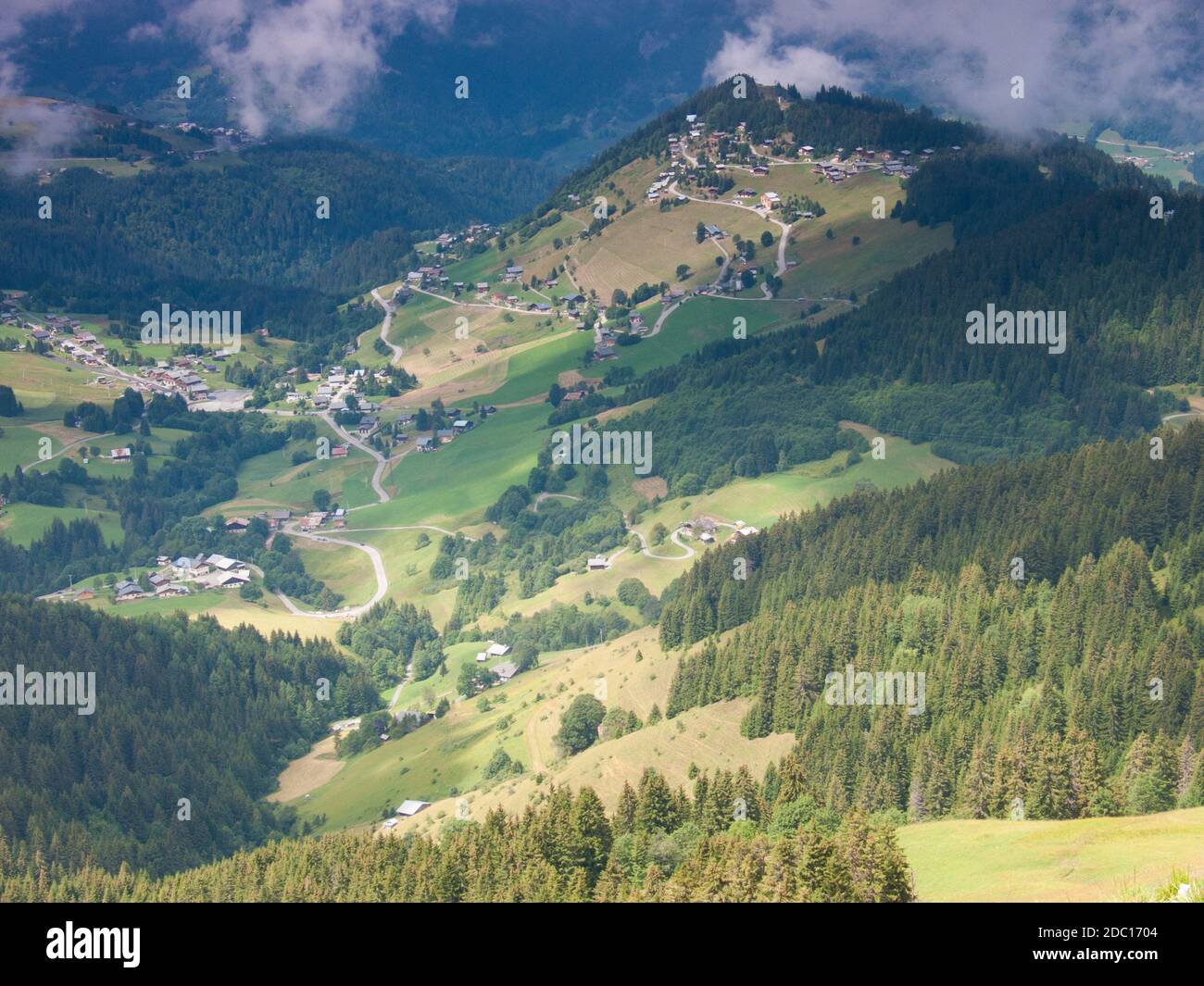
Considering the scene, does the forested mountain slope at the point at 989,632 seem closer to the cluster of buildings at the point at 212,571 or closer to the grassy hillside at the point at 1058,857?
the grassy hillside at the point at 1058,857

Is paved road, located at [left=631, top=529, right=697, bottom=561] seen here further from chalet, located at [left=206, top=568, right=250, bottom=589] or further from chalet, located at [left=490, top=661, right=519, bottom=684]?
chalet, located at [left=206, top=568, right=250, bottom=589]

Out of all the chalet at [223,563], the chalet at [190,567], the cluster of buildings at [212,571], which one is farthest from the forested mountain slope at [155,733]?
the chalet at [223,563]

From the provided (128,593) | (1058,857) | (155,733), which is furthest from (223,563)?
(1058,857)

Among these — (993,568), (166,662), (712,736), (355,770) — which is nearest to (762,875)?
(712,736)

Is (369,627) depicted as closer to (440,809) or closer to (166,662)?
(166,662)

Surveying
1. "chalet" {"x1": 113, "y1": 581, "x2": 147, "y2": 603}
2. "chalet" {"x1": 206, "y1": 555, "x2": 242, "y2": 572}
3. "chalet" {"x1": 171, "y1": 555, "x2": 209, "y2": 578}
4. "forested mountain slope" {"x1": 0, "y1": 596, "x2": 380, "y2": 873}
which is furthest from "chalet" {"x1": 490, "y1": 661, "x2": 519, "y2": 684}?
"chalet" {"x1": 171, "y1": 555, "x2": 209, "y2": 578}
